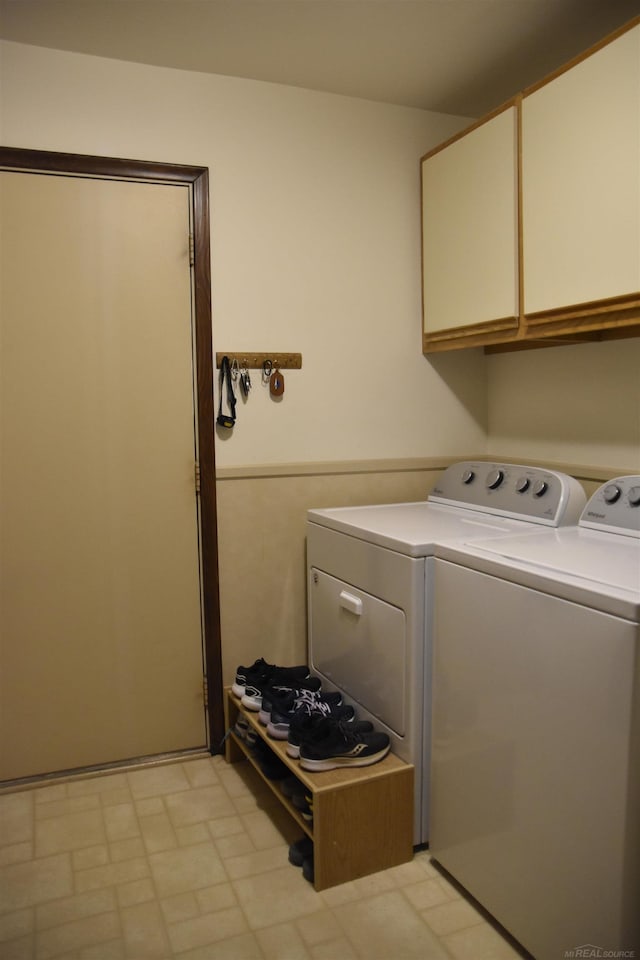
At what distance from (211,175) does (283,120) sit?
0.35 m

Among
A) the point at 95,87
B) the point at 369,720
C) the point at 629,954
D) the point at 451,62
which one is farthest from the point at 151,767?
the point at 451,62

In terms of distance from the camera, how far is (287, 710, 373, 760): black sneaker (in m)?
2.08

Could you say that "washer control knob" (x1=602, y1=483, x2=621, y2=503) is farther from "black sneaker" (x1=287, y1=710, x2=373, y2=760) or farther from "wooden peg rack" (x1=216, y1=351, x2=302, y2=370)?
"wooden peg rack" (x1=216, y1=351, x2=302, y2=370)

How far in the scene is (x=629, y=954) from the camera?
1.37 m

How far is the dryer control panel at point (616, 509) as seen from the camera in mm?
1979

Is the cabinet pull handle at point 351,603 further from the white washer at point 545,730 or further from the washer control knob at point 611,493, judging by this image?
the washer control knob at point 611,493

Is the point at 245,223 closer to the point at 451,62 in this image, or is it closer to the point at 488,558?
the point at 451,62

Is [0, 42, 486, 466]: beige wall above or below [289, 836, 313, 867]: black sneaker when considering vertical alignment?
above

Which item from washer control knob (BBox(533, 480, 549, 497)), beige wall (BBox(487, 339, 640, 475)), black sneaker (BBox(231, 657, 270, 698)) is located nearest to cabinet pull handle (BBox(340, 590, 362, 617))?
black sneaker (BBox(231, 657, 270, 698))

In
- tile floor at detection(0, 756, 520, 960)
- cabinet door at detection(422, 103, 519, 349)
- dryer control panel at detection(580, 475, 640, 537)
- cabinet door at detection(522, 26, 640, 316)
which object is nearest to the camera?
tile floor at detection(0, 756, 520, 960)

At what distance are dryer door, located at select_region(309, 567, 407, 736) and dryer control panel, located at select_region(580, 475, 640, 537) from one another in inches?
24.4

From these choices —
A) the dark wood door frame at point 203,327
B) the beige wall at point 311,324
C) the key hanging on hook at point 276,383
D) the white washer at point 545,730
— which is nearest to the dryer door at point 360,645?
the white washer at point 545,730

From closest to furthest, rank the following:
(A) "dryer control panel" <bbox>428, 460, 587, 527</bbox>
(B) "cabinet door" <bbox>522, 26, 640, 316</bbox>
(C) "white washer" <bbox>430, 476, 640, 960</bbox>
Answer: (C) "white washer" <bbox>430, 476, 640, 960</bbox>, (B) "cabinet door" <bbox>522, 26, 640, 316</bbox>, (A) "dryer control panel" <bbox>428, 460, 587, 527</bbox>

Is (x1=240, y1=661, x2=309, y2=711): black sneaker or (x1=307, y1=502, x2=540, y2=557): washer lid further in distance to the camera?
(x1=240, y1=661, x2=309, y2=711): black sneaker
